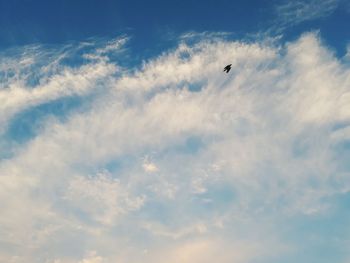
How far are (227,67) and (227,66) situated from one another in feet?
1.28

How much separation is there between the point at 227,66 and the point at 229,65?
948 millimetres

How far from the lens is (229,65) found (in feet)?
65.3

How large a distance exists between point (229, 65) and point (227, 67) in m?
1.30

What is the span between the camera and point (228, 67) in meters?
19.3

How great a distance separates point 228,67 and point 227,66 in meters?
0.35

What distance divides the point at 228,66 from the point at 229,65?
0.84m

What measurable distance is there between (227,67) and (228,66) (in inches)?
18.3

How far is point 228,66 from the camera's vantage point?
19438 millimetres

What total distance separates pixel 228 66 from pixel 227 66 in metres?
0.19

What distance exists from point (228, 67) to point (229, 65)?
3.72 ft

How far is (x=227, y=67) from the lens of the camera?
1927cm

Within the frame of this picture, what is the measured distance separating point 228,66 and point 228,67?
0.32 metres
